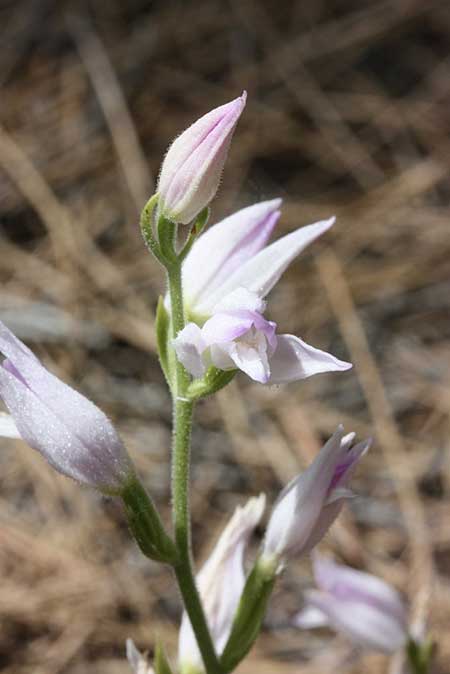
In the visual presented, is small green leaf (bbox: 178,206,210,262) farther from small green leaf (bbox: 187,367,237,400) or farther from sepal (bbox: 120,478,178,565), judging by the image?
sepal (bbox: 120,478,178,565)

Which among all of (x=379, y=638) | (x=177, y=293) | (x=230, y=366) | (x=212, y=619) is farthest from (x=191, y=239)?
(x=379, y=638)

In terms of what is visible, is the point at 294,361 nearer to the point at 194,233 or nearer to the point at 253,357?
the point at 253,357

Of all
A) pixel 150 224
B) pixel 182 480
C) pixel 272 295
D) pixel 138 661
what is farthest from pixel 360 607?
pixel 272 295

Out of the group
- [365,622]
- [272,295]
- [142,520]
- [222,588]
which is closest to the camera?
[142,520]

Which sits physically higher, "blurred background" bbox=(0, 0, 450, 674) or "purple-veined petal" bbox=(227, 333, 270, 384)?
"purple-veined petal" bbox=(227, 333, 270, 384)

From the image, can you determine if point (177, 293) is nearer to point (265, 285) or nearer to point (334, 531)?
point (265, 285)

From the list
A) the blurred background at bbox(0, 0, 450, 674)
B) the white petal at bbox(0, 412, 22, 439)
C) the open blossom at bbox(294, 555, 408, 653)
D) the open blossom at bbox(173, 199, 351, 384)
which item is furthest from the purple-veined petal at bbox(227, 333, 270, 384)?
the blurred background at bbox(0, 0, 450, 674)
